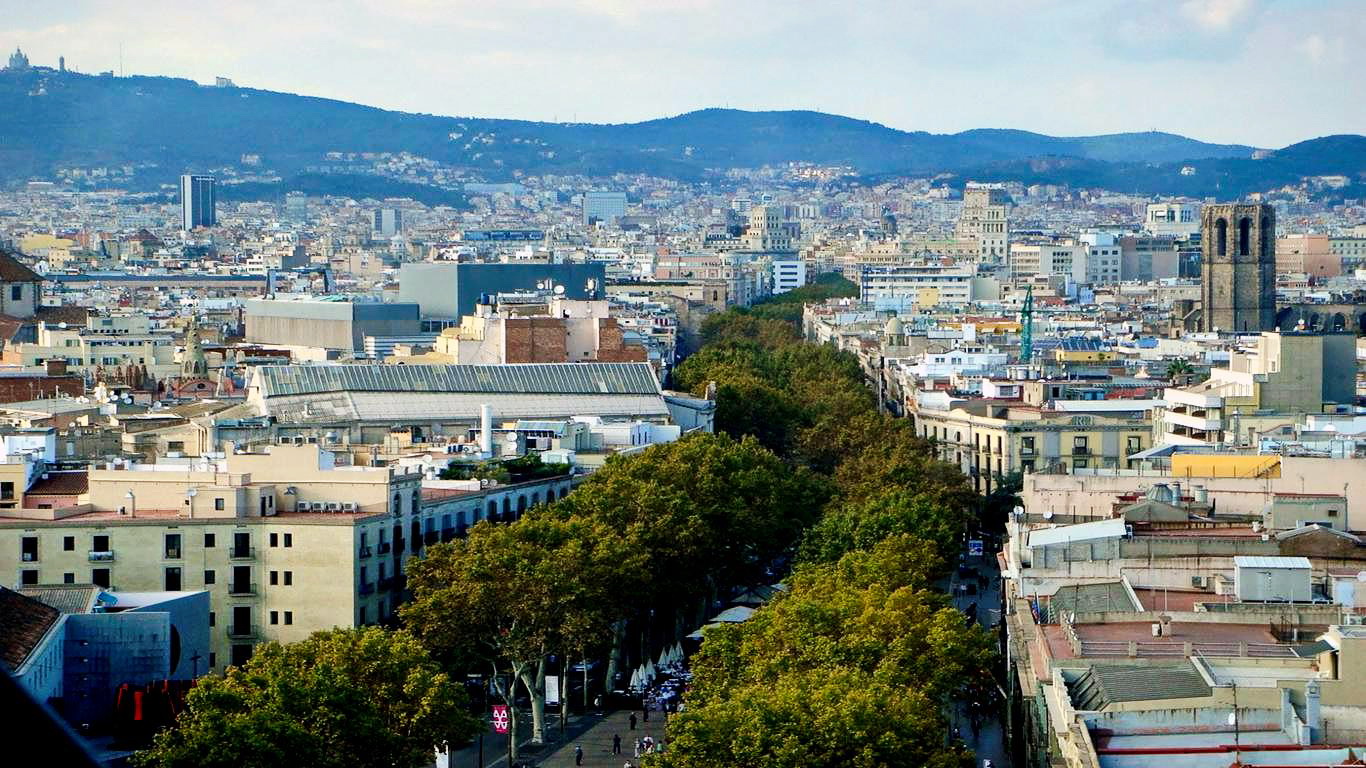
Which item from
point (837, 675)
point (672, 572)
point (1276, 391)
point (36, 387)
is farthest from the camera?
point (36, 387)

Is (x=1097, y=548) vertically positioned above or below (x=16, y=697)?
below

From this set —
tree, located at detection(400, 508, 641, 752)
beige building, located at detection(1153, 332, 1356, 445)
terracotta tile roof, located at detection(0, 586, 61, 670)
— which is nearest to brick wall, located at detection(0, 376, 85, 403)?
beige building, located at detection(1153, 332, 1356, 445)

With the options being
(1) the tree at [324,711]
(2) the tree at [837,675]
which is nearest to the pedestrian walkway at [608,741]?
(2) the tree at [837,675]

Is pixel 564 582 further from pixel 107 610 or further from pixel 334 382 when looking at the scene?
pixel 334 382

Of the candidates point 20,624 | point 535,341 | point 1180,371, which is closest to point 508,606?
point 20,624

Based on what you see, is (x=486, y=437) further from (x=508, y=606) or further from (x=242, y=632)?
(x=508, y=606)

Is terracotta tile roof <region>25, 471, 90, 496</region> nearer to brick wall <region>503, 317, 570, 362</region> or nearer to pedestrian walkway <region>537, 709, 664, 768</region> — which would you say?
pedestrian walkway <region>537, 709, 664, 768</region>

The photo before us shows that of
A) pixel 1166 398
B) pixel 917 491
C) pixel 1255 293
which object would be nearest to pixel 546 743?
pixel 917 491

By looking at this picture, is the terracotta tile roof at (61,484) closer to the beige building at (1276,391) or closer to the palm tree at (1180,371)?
the beige building at (1276,391)
